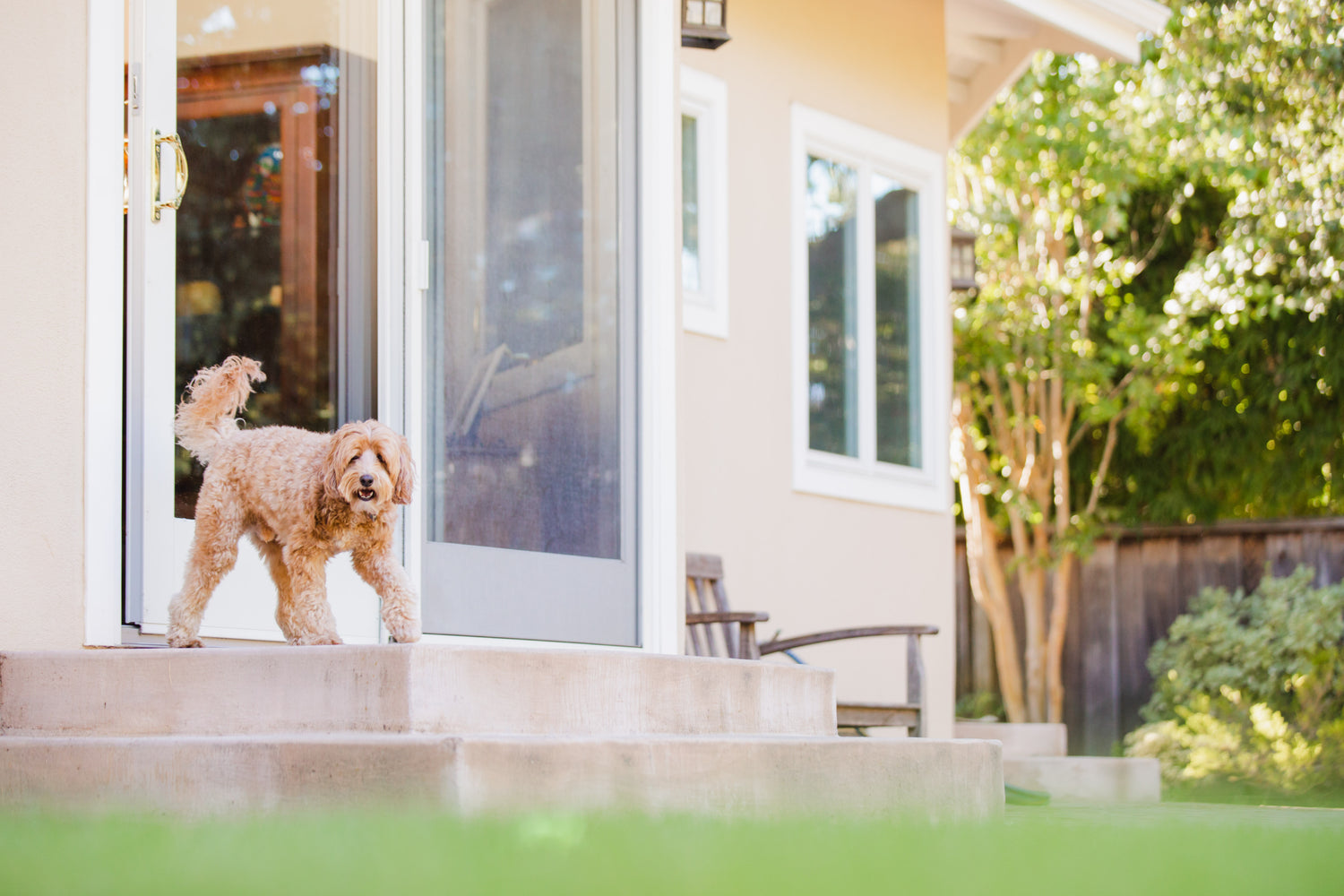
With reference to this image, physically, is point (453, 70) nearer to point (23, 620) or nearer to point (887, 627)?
point (23, 620)

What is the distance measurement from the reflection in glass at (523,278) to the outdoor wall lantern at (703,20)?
3.83 ft

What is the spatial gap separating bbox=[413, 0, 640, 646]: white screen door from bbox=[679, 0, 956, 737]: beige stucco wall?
5.32ft

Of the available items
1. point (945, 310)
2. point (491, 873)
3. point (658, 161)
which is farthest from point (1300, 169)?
point (491, 873)

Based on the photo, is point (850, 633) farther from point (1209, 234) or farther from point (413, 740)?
point (1209, 234)

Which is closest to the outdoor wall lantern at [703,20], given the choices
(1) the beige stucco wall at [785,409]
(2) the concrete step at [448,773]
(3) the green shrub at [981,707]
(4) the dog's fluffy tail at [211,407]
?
(1) the beige stucco wall at [785,409]

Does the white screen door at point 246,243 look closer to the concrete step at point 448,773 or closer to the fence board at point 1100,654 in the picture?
the concrete step at point 448,773

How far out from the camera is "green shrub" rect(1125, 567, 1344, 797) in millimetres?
8234

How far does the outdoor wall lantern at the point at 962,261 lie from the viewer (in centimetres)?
881

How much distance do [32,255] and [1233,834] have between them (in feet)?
9.63

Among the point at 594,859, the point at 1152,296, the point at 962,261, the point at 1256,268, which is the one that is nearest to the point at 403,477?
the point at 594,859

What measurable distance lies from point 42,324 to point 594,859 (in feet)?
6.52

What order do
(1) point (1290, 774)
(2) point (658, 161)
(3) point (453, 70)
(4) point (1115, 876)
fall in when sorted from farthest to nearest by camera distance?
(1) point (1290, 774), (2) point (658, 161), (3) point (453, 70), (4) point (1115, 876)

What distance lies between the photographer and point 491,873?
2.32 metres

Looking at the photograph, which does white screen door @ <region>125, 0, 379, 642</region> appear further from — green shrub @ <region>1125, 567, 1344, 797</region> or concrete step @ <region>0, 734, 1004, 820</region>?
green shrub @ <region>1125, 567, 1344, 797</region>
